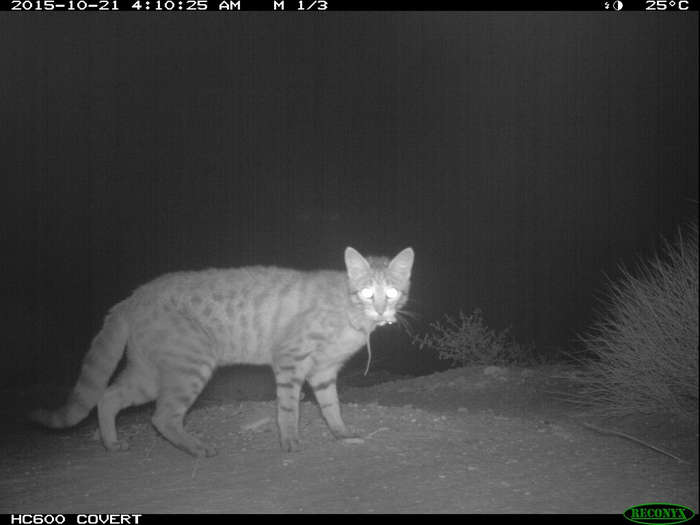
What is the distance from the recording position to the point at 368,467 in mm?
4613

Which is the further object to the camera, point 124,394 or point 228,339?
point 228,339

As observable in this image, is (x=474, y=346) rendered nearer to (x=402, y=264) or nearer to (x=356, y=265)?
(x=402, y=264)

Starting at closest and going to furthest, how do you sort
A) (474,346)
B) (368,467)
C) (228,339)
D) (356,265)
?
1. (368,467)
2. (356,265)
3. (228,339)
4. (474,346)

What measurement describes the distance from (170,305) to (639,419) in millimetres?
4419

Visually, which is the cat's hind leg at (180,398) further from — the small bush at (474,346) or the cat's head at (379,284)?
the small bush at (474,346)

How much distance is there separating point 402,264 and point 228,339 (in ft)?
5.63

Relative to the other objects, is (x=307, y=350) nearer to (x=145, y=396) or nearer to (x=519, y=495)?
(x=145, y=396)

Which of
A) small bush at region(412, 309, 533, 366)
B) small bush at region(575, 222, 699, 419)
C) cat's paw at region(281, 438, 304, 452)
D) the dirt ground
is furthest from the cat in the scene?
small bush at region(412, 309, 533, 366)

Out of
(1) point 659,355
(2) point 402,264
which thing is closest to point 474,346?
(1) point 659,355

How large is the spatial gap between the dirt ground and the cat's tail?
1.16ft

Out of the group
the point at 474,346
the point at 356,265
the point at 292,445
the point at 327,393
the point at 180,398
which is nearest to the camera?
the point at 292,445

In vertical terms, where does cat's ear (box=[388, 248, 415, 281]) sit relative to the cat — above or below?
above

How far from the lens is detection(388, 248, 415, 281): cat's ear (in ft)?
18.6

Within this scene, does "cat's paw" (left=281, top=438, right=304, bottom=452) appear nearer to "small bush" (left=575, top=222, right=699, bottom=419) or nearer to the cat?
the cat
